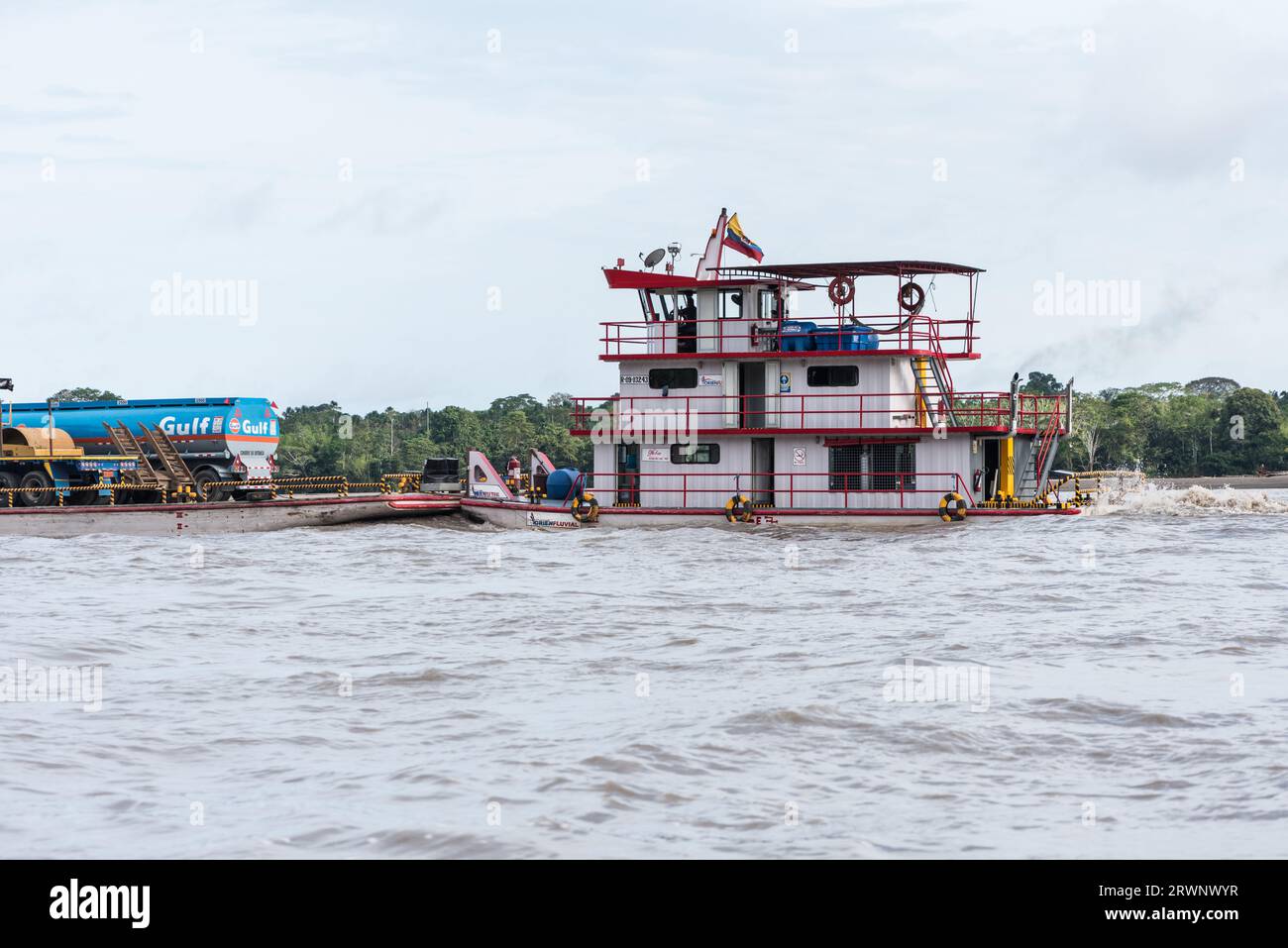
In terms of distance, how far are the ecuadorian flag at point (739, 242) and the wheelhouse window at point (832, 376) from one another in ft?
11.7

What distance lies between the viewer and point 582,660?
15414 millimetres

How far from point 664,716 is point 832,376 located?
20.5 meters

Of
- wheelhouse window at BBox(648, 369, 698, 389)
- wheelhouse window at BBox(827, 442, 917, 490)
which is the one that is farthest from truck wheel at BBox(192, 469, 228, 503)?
wheelhouse window at BBox(827, 442, 917, 490)

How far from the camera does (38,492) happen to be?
3953 cm

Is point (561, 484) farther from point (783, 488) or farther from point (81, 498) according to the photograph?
point (81, 498)

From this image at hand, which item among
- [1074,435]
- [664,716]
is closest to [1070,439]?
[1074,435]

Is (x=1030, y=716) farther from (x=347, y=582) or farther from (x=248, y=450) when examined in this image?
(x=248, y=450)

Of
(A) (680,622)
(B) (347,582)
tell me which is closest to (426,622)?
(A) (680,622)

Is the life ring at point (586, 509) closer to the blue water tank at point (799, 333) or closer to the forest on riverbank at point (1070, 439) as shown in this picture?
the blue water tank at point (799, 333)

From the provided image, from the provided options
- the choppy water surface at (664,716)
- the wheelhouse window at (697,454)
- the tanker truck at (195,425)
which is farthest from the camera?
the tanker truck at (195,425)

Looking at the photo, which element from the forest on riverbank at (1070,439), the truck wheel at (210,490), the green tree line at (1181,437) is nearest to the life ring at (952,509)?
the truck wheel at (210,490)

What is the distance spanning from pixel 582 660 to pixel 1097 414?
9440 centimetres

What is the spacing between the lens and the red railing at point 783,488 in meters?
31.4

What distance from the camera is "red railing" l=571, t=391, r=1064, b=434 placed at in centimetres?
3138
